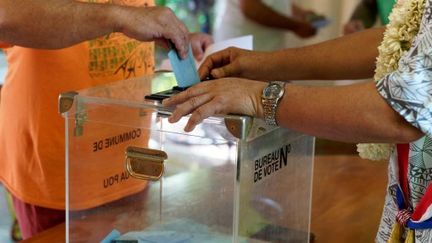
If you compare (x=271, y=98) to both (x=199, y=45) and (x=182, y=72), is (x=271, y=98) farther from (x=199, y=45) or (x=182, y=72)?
(x=199, y=45)

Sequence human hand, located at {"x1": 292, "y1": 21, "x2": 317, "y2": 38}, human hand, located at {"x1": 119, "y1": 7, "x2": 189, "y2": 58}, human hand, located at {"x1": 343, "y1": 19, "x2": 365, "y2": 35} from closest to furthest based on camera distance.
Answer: human hand, located at {"x1": 119, "y1": 7, "x2": 189, "y2": 58} < human hand, located at {"x1": 343, "y1": 19, "x2": 365, "y2": 35} < human hand, located at {"x1": 292, "y1": 21, "x2": 317, "y2": 38}

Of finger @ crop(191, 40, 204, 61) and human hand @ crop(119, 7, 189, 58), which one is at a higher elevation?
human hand @ crop(119, 7, 189, 58)

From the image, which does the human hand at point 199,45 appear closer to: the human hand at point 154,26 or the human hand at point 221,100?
the human hand at point 154,26

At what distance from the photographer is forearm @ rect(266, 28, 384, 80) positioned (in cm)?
134

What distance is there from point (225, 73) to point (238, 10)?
62.0 inches

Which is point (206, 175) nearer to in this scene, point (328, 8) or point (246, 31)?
point (246, 31)

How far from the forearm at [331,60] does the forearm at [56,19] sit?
0.33 meters

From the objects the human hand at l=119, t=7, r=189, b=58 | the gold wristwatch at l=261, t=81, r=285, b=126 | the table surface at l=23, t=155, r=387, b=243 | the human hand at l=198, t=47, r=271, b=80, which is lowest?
the table surface at l=23, t=155, r=387, b=243

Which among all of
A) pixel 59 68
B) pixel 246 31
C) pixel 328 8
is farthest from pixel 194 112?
pixel 328 8

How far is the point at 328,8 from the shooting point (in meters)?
3.71

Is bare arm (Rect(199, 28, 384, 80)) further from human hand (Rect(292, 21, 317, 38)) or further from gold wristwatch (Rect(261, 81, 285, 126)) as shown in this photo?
human hand (Rect(292, 21, 317, 38))

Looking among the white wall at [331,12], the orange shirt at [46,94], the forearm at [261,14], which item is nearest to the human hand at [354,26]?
the forearm at [261,14]

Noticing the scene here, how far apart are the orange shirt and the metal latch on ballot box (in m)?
0.39

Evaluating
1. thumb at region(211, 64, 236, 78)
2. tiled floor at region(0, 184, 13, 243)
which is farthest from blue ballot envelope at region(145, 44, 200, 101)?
tiled floor at region(0, 184, 13, 243)
